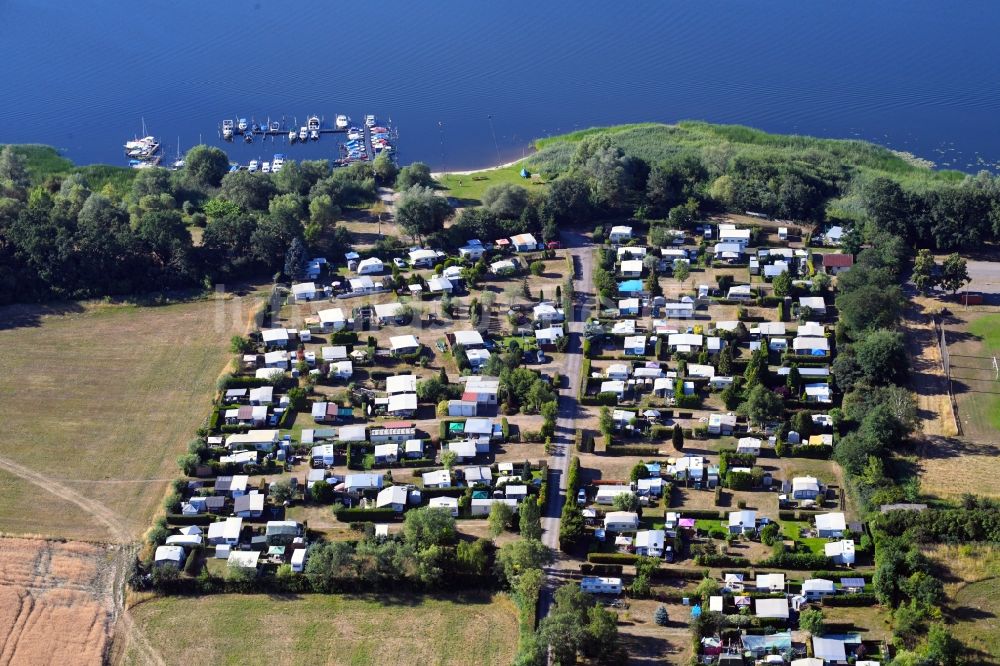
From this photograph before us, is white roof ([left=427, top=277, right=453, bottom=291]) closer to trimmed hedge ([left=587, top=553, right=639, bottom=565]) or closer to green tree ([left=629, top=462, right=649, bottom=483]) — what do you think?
green tree ([left=629, top=462, right=649, bottom=483])

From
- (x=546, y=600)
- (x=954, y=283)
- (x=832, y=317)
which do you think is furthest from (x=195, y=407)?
(x=954, y=283)

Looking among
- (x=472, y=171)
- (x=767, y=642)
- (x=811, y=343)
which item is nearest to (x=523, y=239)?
(x=472, y=171)

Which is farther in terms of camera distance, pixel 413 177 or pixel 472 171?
pixel 472 171

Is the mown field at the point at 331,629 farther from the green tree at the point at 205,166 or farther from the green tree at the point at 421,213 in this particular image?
the green tree at the point at 205,166

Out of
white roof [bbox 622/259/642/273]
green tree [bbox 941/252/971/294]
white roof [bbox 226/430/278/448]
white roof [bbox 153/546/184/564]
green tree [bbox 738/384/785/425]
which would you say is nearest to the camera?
white roof [bbox 153/546/184/564]

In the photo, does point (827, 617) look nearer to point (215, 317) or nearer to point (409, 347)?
point (409, 347)

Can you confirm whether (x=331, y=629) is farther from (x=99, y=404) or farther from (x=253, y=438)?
(x=99, y=404)

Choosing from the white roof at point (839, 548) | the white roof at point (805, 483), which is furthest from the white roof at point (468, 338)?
the white roof at point (839, 548)

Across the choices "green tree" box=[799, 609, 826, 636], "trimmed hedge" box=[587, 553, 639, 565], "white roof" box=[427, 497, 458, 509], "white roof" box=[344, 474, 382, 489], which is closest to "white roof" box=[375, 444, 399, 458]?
"white roof" box=[344, 474, 382, 489]
